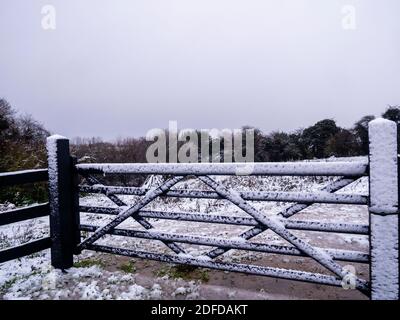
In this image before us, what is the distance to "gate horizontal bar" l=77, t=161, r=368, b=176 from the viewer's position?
2.70 metres

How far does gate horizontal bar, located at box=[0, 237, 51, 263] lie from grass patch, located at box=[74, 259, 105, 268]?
0.47 m

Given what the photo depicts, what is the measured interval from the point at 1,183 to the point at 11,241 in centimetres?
293

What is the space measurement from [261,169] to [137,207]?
4.88 ft

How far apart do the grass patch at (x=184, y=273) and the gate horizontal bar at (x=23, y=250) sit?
59.7 inches

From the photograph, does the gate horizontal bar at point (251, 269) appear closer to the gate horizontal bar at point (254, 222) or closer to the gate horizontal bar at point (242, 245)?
the gate horizontal bar at point (242, 245)

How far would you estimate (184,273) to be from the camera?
373 centimetres

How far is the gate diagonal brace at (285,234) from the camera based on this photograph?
278cm

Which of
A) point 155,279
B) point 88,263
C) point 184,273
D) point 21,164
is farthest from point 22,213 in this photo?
point 21,164

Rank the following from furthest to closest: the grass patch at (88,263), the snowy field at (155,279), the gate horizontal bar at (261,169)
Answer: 1. the grass patch at (88,263)
2. the snowy field at (155,279)
3. the gate horizontal bar at (261,169)

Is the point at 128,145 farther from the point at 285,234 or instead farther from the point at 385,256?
the point at 385,256

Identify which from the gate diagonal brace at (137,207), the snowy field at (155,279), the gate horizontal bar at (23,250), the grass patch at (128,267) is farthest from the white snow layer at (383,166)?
the gate horizontal bar at (23,250)
